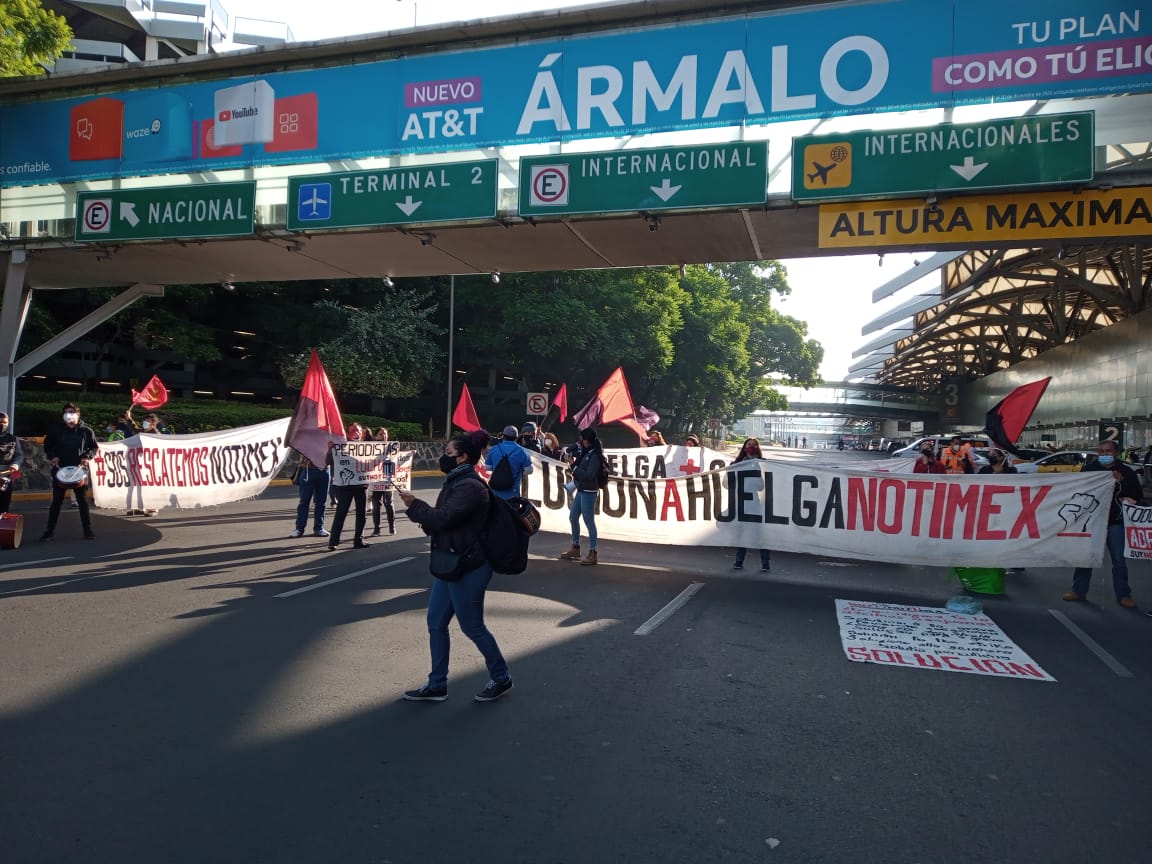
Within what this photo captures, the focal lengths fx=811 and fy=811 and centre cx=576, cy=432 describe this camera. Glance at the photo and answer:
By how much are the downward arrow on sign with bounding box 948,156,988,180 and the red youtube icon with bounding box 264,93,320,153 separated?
10.1 meters

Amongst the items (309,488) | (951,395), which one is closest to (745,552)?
(309,488)

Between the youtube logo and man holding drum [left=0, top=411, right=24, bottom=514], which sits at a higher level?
the youtube logo

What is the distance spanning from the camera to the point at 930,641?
22.2ft

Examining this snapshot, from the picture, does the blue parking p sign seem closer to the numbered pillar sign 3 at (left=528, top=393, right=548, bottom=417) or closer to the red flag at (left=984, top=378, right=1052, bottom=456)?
the red flag at (left=984, top=378, right=1052, bottom=456)

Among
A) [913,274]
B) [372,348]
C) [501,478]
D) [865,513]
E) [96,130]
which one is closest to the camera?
[501,478]

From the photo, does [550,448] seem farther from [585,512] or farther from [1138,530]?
[1138,530]

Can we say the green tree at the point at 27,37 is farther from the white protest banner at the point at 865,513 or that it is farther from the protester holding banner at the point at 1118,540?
the protester holding banner at the point at 1118,540

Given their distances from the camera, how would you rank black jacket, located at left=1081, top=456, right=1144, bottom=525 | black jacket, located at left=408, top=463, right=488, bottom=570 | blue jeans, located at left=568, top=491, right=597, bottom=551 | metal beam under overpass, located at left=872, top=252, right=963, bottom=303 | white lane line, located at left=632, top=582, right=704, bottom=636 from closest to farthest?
black jacket, located at left=408, top=463, right=488, bottom=570, white lane line, located at left=632, top=582, right=704, bottom=636, black jacket, located at left=1081, top=456, right=1144, bottom=525, blue jeans, located at left=568, top=491, right=597, bottom=551, metal beam under overpass, located at left=872, top=252, right=963, bottom=303

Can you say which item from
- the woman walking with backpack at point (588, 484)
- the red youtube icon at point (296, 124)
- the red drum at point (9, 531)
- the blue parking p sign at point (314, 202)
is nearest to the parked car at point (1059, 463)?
the woman walking with backpack at point (588, 484)

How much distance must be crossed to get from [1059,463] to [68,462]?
2002 cm

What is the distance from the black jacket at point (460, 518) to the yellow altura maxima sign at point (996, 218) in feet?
25.7

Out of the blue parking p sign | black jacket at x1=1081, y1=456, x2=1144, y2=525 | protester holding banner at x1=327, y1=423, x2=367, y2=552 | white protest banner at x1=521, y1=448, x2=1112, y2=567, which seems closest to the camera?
white protest banner at x1=521, y1=448, x2=1112, y2=567

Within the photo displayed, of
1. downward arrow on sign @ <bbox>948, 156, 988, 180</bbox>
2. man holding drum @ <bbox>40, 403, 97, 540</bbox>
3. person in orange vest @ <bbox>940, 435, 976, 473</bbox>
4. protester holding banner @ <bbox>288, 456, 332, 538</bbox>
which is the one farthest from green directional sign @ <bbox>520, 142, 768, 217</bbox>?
man holding drum @ <bbox>40, 403, 97, 540</bbox>

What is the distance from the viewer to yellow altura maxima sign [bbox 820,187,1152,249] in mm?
9953
